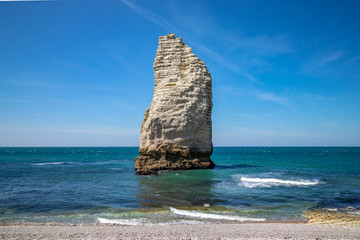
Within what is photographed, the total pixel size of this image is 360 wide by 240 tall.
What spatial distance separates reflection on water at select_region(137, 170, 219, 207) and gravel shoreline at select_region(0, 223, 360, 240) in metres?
3.76

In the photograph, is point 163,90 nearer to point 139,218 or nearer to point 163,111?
point 163,111

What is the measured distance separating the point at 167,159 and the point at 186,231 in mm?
17590

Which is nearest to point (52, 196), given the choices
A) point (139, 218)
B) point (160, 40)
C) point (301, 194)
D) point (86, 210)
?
point (86, 210)

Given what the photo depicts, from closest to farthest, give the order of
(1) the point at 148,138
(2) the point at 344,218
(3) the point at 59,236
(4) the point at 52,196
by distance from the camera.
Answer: (3) the point at 59,236 < (2) the point at 344,218 < (4) the point at 52,196 < (1) the point at 148,138

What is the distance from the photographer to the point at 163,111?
25.7 meters

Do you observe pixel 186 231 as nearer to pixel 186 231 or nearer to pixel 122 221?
pixel 186 231

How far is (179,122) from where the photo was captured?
2538 centimetres

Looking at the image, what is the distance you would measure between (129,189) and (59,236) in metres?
8.98

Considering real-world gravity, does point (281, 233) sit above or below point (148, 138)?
below

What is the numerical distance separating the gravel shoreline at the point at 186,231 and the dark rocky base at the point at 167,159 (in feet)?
53.4

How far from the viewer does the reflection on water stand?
12859 millimetres

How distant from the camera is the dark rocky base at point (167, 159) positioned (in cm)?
2536

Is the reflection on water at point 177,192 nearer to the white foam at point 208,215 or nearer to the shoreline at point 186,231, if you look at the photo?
the white foam at point 208,215

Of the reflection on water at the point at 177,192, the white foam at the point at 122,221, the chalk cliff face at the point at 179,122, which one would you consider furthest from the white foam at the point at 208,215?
the chalk cliff face at the point at 179,122
